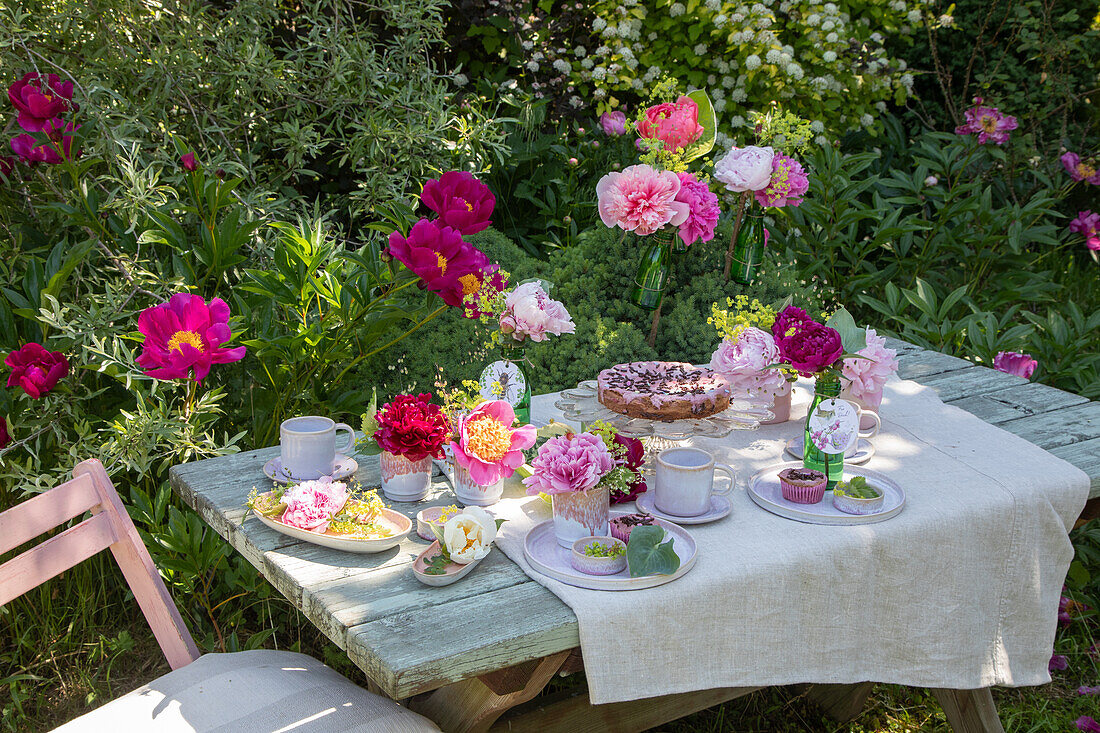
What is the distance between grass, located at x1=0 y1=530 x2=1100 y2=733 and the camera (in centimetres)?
247

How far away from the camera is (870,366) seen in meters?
2.04

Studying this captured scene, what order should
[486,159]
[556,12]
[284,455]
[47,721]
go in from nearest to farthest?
1. [284,455]
2. [47,721]
3. [486,159]
4. [556,12]

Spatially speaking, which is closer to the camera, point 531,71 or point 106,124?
point 106,124

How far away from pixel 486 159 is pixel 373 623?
2.42m

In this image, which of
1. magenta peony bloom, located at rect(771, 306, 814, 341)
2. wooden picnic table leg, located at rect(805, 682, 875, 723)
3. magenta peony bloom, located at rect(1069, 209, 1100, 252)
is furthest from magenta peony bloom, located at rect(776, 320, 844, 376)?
magenta peony bloom, located at rect(1069, 209, 1100, 252)

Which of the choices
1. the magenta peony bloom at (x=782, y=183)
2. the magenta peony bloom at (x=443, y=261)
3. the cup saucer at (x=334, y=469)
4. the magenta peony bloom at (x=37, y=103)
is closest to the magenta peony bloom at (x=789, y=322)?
the magenta peony bloom at (x=443, y=261)

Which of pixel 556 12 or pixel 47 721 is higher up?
pixel 556 12

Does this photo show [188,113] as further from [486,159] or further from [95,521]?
[95,521]

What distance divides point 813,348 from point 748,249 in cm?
93

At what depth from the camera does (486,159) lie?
3.52m

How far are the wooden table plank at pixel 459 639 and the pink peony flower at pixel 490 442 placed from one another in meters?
0.26

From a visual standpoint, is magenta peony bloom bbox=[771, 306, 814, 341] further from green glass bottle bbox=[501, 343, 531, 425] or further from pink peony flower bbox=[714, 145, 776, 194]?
pink peony flower bbox=[714, 145, 776, 194]

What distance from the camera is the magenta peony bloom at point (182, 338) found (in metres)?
1.67

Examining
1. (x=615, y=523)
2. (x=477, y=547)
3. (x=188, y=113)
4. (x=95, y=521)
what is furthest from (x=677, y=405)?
(x=188, y=113)
